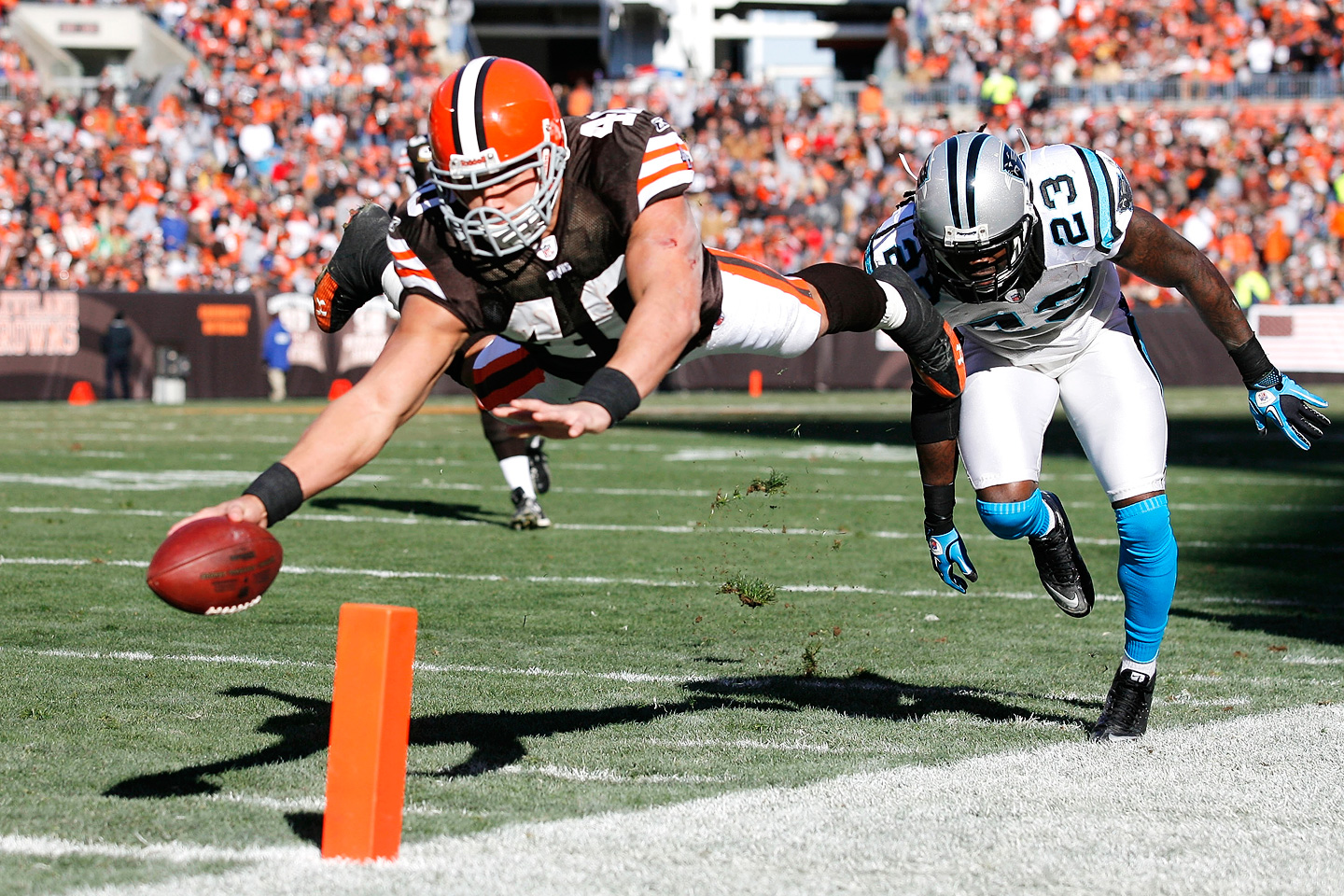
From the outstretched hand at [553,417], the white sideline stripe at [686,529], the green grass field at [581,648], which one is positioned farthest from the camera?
the white sideline stripe at [686,529]

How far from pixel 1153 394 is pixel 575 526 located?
5.40 meters

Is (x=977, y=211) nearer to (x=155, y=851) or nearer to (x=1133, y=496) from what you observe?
(x=1133, y=496)

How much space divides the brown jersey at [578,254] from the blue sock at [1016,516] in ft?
4.59

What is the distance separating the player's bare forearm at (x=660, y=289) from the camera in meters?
3.72

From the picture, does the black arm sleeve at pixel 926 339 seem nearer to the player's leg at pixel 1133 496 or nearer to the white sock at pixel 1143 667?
the player's leg at pixel 1133 496

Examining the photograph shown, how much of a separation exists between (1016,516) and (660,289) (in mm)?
1771

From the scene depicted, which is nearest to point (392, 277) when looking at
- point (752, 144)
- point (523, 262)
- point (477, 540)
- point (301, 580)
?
point (523, 262)

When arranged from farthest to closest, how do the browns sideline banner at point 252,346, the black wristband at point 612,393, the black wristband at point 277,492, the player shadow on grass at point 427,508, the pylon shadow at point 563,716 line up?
1. the browns sideline banner at point 252,346
2. the player shadow on grass at point 427,508
3. the pylon shadow at point 563,716
4. the black wristband at point 277,492
5. the black wristband at point 612,393

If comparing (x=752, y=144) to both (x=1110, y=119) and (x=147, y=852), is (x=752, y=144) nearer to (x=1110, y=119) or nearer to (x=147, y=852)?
(x=1110, y=119)

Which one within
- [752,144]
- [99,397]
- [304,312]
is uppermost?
[752,144]

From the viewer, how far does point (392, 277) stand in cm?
456

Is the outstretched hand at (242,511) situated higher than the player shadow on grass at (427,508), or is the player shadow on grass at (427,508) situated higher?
the outstretched hand at (242,511)

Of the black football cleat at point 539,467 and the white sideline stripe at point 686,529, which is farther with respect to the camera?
the black football cleat at point 539,467

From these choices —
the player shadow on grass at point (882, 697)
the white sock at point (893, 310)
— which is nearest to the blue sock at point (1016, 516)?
the player shadow on grass at point (882, 697)
